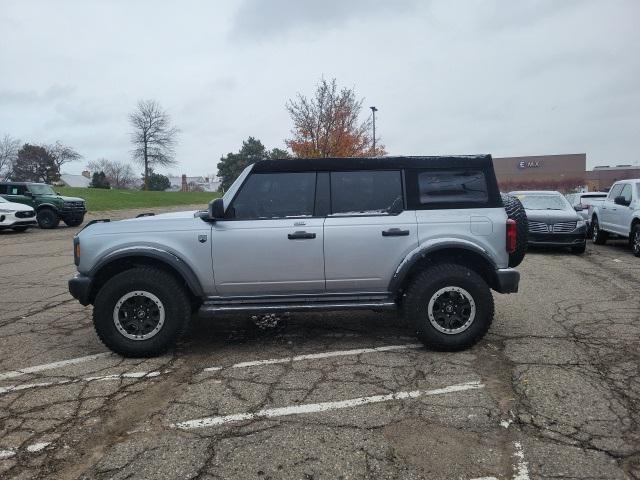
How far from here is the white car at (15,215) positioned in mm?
17781

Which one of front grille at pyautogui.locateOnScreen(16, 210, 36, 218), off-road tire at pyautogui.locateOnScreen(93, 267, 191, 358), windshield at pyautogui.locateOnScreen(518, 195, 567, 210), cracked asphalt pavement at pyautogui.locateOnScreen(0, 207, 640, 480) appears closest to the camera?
cracked asphalt pavement at pyautogui.locateOnScreen(0, 207, 640, 480)

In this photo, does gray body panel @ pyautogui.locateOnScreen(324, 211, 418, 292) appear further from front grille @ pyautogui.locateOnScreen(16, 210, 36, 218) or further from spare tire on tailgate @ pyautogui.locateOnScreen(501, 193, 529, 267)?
front grille @ pyautogui.locateOnScreen(16, 210, 36, 218)

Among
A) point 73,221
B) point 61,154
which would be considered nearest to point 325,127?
point 73,221

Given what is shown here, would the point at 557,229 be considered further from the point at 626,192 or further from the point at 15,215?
the point at 15,215

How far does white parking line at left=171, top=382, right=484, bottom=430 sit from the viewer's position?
338 cm

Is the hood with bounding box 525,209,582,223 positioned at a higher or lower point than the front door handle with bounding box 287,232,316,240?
lower

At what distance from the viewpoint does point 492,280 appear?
4789 mm

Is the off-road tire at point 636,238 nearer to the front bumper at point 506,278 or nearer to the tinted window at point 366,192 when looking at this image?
the front bumper at point 506,278

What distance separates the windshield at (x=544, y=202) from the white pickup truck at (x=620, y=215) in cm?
118

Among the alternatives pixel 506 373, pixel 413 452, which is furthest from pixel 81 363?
pixel 506 373

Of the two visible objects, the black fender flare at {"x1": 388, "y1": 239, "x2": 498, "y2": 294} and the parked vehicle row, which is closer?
the black fender flare at {"x1": 388, "y1": 239, "x2": 498, "y2": 294}

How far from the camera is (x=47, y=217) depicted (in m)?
20.2

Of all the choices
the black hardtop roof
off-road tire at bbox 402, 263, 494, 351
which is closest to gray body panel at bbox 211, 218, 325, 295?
the black hardtop roof

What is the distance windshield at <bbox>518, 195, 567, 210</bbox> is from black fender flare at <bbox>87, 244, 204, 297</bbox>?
9.92 meters
